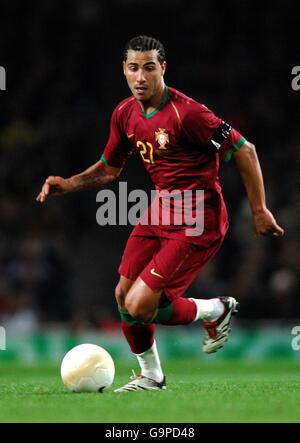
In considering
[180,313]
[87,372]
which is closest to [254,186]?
[180,313]

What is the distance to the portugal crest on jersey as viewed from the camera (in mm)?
7039

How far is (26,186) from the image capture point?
16.4 meters

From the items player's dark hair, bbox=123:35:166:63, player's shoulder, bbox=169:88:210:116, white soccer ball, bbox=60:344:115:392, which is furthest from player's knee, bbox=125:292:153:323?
player's dark hair, bbox=123:35:166:63

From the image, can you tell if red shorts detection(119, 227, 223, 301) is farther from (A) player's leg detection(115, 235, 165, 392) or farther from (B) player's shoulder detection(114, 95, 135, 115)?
(B) player's shoulder detection(114, 95, 135, 115)

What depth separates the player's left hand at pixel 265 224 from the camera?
700 cm

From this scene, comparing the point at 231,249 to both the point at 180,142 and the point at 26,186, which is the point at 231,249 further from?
the point at 180,142

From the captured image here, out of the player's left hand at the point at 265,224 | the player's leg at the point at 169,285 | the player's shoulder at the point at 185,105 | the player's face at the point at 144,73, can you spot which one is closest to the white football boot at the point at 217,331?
the player's leg at the point at 169,285

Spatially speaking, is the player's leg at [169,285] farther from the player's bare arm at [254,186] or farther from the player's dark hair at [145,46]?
the player's dark hair at [145,46]

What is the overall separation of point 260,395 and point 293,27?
457 inches

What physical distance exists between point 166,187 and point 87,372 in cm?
138

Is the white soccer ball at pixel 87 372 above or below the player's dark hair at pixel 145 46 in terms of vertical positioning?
below

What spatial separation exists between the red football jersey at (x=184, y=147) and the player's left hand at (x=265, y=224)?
0.37 meters

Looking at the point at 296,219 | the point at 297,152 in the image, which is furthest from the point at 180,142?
the point at 297,152

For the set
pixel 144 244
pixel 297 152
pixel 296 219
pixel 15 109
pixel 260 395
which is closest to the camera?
pixel 260 395
